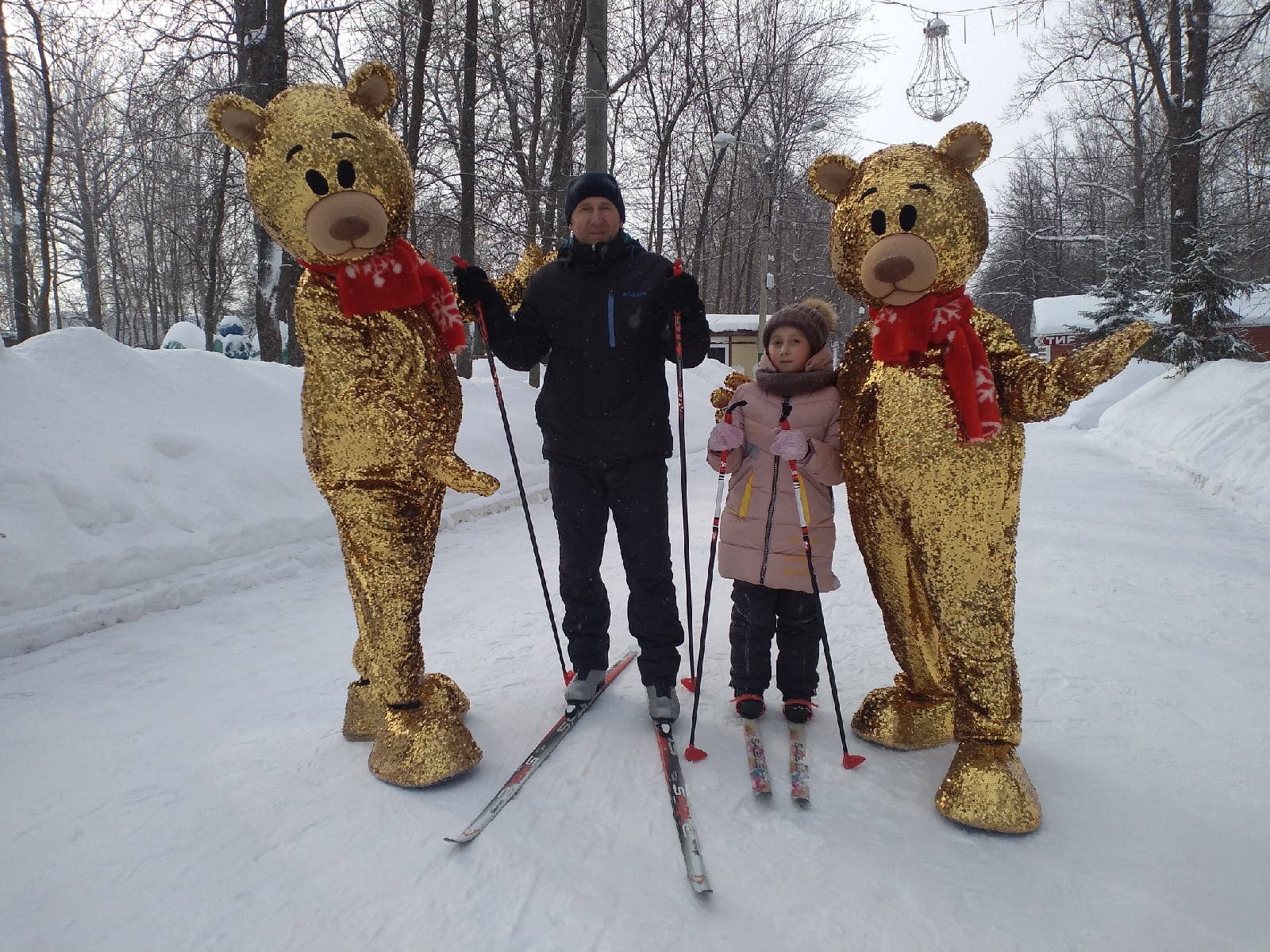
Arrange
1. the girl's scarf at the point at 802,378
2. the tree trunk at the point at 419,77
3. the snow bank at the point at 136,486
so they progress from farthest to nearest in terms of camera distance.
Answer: the tree trunk at the point at 419,77 → the snow bank at the point at 136,486 → the girl's scarf at the point at 802,378

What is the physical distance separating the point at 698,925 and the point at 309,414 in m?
1.86

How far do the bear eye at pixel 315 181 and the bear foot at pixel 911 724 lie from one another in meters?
2.56

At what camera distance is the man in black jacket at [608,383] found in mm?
2836

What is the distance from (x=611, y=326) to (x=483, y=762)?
5.47 ft

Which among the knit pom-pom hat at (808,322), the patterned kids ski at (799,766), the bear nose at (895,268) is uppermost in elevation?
the bear nose at (895,268)

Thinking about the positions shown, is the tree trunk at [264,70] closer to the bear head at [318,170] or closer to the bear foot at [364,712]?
the bear head at [318,170]

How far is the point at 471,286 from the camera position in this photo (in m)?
2.73

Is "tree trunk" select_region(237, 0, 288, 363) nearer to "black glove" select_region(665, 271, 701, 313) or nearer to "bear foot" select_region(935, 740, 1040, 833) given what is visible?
"black glove" select_region(665, 271, 701, 313)

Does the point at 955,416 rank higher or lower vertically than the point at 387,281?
lower

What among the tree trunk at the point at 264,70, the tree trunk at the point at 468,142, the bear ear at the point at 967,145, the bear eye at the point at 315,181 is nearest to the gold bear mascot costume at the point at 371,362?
the bear eye at the point at 315,181

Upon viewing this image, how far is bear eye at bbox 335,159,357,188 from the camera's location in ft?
7.16

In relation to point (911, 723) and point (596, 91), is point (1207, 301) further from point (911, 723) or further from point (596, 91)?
point (911, 723)

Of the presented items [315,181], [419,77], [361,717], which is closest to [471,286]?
[315,181]

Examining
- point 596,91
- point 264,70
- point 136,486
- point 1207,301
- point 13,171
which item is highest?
point 13,171
